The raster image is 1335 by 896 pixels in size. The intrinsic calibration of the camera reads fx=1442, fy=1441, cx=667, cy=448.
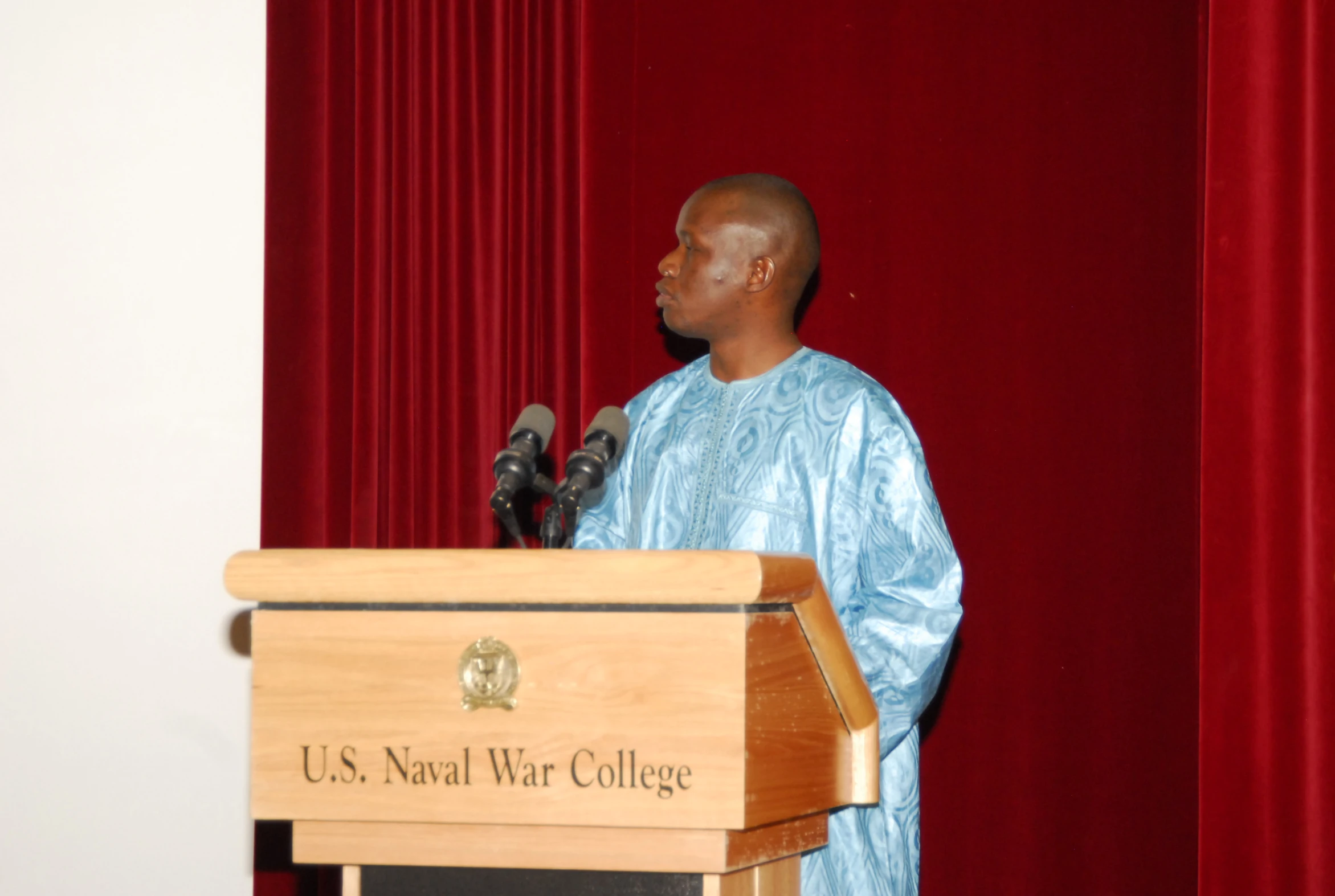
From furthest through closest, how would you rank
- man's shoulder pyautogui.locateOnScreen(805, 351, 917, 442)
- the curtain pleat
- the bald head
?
the curtain pleat → the bald head → man's shoulder pyautogui.locateOnScreen(805, 351, 917, 442)

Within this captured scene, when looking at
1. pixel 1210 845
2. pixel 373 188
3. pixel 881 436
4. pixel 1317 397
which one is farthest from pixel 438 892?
pixel 373 188

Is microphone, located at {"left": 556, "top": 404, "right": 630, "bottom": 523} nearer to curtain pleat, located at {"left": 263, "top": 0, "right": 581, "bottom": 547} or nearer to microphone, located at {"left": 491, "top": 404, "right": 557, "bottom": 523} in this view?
microphone, located at {"left": 491, "top": 404, "right": 557, "bottom": 523}

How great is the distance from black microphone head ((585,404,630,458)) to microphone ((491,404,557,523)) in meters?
0.07

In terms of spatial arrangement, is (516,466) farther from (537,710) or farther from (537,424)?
(537,710)

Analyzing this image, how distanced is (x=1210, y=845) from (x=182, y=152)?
257 cm

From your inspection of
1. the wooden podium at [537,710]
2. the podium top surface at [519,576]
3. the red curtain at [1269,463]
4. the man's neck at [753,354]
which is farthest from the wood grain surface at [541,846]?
the red curtain at [1269,463]

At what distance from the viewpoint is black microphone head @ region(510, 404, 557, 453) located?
181 cm

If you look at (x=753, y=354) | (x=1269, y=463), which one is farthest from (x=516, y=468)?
(x=1269, y=463)

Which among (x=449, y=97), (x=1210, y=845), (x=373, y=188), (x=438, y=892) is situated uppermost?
(x=449, y=97)

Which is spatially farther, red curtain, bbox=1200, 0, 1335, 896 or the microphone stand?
red curtain, bbox=1200, 0, 1335, 896

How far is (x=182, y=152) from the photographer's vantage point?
329cm

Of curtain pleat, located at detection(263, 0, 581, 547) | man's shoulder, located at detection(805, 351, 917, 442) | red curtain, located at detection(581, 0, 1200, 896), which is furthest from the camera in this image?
curtain pleat, located at detection(263, 0, 581, 547)

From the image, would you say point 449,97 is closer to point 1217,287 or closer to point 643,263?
point 643,263

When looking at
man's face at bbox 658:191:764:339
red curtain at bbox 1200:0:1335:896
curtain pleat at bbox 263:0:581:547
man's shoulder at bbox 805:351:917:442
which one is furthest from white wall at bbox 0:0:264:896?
red curtain at bbox 1200:0:1335:896
